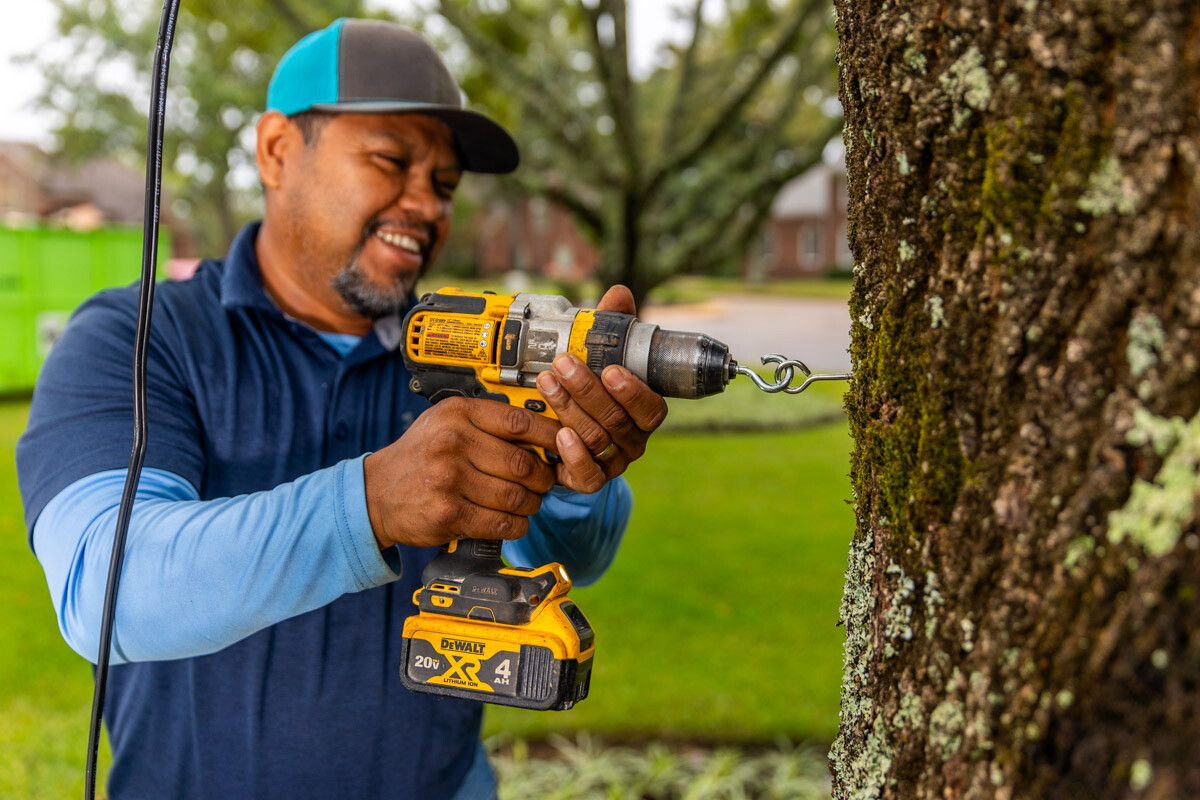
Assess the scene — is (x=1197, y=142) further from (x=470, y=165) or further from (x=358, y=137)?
(x=470, y=165)

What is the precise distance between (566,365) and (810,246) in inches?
1788

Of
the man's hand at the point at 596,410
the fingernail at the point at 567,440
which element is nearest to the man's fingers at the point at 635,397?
the man's hand at the point at 596,410

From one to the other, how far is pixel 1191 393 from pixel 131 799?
81.5 inches

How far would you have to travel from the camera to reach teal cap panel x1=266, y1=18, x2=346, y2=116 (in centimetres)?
223

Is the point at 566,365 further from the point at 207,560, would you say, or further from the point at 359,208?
the point at 359,208

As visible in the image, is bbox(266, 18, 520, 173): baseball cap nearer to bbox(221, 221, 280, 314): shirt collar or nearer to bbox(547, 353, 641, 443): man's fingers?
bbox(221, 221, 280, 314): shirt collar

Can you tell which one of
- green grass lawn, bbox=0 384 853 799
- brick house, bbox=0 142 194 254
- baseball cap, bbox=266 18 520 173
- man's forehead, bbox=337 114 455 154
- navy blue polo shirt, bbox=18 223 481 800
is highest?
brick house, bbox=0 142 194 254

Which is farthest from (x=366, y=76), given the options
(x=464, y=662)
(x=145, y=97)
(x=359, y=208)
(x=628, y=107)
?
(x=145, y=97)

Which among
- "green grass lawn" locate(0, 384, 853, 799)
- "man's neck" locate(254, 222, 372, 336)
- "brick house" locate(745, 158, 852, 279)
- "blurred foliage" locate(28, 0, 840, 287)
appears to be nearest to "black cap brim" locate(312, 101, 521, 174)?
"man's neck" locate(254, 222, 372, 336)

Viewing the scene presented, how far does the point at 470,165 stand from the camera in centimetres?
270

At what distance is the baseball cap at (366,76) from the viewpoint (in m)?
2.21

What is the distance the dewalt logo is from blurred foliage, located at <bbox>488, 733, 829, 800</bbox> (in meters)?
2.05

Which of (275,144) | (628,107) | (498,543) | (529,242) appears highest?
(529,242)

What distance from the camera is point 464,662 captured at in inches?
67.9
